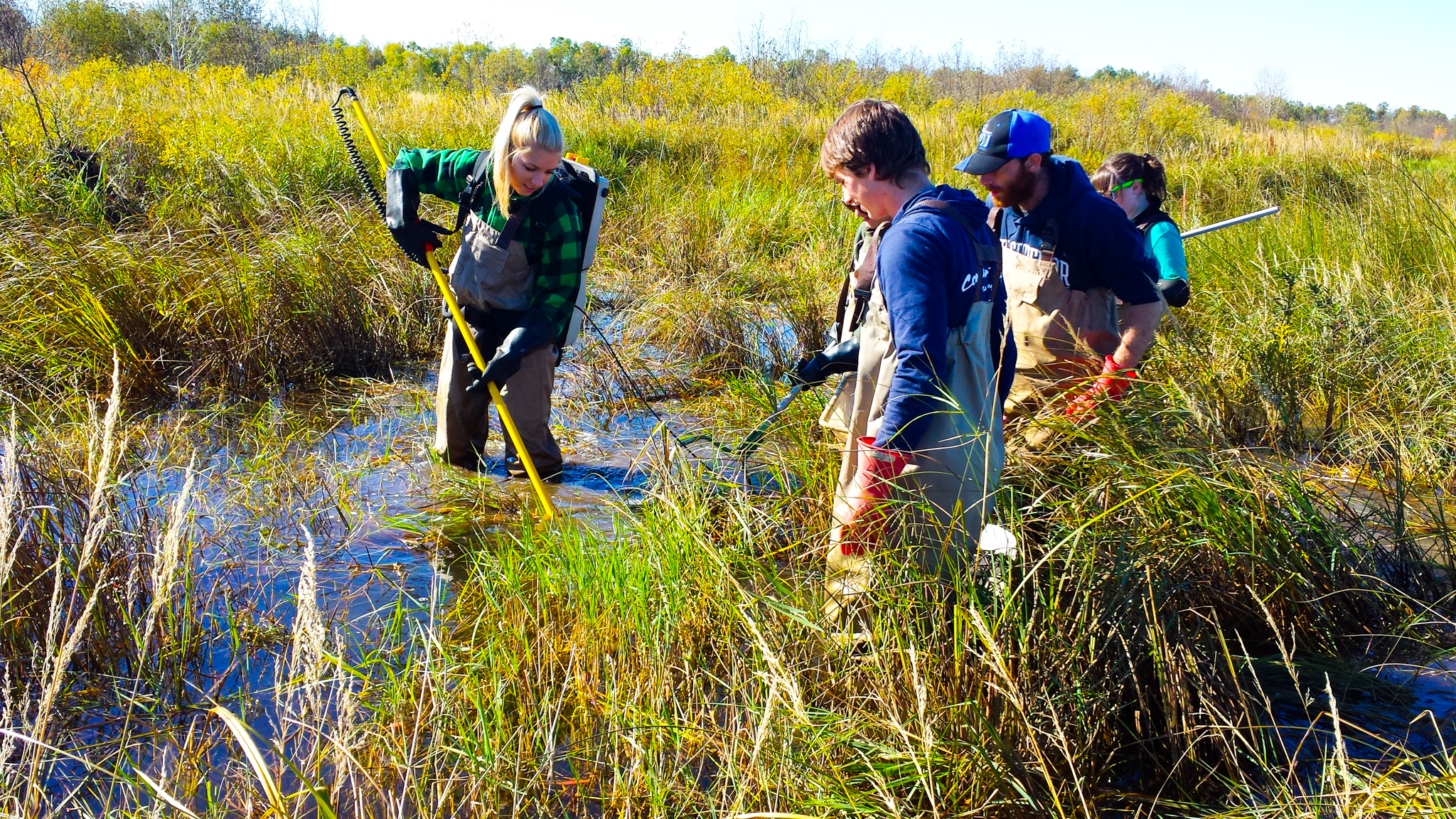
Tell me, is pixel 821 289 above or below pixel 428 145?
below

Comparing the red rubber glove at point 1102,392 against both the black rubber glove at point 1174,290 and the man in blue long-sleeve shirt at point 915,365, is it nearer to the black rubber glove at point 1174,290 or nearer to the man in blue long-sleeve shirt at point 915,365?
the man in blue long-sleeve shirt at point 915,365

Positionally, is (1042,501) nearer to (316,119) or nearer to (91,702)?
(91,702)

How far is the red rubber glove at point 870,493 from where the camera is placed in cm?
235

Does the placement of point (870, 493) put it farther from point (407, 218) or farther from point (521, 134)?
point (407, 218)

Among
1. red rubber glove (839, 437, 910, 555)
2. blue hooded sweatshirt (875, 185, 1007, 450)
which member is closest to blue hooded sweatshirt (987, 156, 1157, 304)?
blue hooded sweatshirt (875, 185, 1007, 450)

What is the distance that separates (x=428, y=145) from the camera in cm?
941

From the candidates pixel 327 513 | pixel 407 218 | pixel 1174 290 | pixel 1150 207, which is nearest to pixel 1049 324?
pixel 1174 290

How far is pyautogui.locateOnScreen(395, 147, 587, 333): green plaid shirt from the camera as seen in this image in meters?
3.81

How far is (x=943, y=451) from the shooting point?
2404 millimetres

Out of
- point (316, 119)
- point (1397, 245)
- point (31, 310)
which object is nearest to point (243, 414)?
point (31, 310)

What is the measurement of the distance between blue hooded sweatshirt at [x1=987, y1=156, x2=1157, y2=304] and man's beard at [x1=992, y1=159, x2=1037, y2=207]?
2.2 inches

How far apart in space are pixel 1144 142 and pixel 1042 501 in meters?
13.0

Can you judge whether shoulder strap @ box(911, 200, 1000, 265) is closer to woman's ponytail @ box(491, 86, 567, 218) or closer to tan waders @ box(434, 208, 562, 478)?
woman's ponytail @ box(491, 86, 567, 218)

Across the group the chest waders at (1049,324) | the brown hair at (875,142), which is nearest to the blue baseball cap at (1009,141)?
the chest waders at (1049,324)
